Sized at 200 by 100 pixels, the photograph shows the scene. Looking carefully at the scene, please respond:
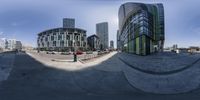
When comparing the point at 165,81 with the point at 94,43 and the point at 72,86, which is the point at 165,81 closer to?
the point at 72,86

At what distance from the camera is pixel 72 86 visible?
15633mm

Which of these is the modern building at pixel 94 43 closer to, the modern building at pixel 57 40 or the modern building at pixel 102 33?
the modern building at pixel 102 33

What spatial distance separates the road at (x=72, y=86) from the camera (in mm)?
12922

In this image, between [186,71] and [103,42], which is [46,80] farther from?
[103,42]

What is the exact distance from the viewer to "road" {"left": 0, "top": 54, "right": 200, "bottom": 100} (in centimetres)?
1292

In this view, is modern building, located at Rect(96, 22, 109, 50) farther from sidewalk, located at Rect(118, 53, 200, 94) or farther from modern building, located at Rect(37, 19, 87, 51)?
sidewalk, located at Rect(118, 53, 200, 94)

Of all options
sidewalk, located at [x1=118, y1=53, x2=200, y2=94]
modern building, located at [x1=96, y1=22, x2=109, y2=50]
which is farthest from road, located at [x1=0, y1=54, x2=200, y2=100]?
modern building, located at [x1=96, y1=22, x2=109, y2=50]

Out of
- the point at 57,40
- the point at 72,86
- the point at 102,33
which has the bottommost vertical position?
the point at 72,86

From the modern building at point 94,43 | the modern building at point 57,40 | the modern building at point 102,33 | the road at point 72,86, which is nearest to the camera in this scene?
the road at point 72,86

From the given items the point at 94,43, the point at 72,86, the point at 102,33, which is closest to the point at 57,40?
the point at 94,43

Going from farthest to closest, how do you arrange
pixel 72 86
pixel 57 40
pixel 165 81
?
pixel 57 40, pixel 165 81, pixel 72 86

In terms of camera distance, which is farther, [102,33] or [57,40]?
[102,33]

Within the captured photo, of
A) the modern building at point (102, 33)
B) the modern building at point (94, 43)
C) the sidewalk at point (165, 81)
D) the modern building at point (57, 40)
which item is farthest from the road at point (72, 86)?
the modern building at point (102, 33)

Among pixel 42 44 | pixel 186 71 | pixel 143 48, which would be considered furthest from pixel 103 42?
pixel 186 71
